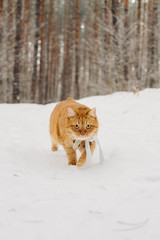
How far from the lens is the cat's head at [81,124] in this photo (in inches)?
105

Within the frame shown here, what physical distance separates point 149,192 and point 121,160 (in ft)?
2.82

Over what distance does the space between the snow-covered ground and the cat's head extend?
1.32 ft

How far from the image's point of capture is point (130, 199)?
159cm

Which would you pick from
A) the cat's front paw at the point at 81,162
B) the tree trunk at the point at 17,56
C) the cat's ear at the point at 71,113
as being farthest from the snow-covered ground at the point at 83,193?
the tree trunk at the point at 17,56

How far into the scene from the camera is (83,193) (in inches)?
69.4

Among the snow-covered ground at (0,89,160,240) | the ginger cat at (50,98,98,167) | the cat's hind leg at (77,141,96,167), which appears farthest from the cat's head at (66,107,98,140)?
the snow-covered ground at (0,89,160,240)

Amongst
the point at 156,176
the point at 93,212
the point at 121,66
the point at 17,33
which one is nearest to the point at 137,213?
the point at 93,212

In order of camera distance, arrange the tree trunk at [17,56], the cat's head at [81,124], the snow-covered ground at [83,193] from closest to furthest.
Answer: the snow-covered ground at [83,193], the cat's head at [81,124], the tree trunk at [17,56]

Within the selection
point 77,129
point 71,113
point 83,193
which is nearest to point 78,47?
point 71,113

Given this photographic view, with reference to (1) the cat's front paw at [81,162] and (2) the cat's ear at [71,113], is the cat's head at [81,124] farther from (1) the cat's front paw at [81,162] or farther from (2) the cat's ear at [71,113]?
(1) the cat's front paw at [81,162]

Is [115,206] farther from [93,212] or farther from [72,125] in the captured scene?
[72,125]

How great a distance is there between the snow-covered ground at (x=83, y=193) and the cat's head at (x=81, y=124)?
0.40m

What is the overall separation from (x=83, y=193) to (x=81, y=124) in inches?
42.5

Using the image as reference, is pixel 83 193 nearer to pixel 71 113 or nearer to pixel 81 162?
pixel 81 162
